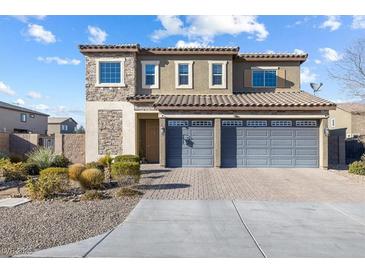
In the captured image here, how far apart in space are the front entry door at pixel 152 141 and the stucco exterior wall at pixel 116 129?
1.48 meters

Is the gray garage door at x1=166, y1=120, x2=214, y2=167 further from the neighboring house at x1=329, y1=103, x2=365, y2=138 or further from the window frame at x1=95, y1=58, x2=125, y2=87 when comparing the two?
the neighboring house at x1=329, y1=103, x2=365, y2=138

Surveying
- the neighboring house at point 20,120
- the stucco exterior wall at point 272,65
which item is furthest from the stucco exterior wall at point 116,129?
the neighboring house at point 20,120

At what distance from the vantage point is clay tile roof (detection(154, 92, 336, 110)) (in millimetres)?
16266

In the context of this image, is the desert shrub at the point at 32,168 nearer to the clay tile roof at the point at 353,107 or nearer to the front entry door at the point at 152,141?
the front entry door at the point at 152,141

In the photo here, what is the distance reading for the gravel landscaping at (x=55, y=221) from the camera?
5.83 m

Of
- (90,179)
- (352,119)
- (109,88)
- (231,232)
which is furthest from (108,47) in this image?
(352,119)

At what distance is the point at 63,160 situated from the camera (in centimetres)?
1630

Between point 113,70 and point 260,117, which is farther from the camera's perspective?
point 113,70

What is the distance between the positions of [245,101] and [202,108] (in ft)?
8.79

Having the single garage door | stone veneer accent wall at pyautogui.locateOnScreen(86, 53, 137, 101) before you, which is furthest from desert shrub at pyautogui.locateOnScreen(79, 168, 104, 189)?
stone veneer accent wall at pyautogui.locateOnScreen(86, 53, 137, 101)

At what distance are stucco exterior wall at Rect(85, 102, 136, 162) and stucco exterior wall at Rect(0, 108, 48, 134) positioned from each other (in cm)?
2053

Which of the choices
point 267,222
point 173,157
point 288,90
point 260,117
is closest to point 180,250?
point 267,222
